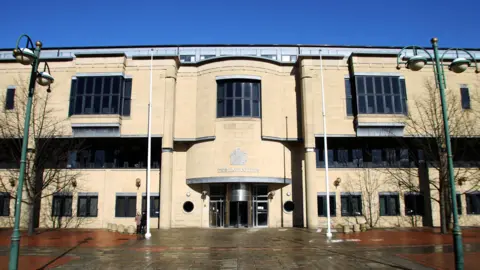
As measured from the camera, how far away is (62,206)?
32406 mm

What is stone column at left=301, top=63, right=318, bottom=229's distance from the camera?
99.2 feet

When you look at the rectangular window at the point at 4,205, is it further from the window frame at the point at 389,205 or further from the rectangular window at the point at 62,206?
the window frame at the point at 389,205

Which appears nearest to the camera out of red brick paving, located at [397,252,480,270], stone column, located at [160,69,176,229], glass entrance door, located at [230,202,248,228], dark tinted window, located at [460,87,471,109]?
red brick paving, located at [397,252,480,270]

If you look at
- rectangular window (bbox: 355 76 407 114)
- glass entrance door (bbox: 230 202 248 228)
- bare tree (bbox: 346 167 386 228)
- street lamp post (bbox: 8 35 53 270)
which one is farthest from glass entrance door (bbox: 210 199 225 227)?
street lamp post (bbox: 8 35 53 270)

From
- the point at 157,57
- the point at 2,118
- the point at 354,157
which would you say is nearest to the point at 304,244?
the point at 354,157

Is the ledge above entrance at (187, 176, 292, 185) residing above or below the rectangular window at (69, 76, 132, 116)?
below

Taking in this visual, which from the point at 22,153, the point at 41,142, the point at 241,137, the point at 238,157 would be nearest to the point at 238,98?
the point at 241,137

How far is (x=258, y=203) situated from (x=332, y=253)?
1516cm

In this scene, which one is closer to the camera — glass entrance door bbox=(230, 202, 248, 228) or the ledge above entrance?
the ledge above entrance

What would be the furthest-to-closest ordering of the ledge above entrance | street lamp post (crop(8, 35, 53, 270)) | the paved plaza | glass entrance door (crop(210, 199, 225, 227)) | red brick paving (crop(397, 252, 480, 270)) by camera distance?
glass entrance door (crop(210, 199, 225, 227)) < the ledge above entrance < the paved plaza < red brick paving (crop(397, 252, 480, 270)) < street lamp post (crop(8, 35, 53, 270))

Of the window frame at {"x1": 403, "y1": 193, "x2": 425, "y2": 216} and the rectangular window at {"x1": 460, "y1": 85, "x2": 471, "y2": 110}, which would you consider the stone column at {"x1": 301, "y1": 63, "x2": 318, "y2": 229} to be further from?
the rectangular window at {"x1": 460, "y1": 85, "x2": 471, "y2": 110}

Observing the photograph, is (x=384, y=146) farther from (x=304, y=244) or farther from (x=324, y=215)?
(x=304, y=244)

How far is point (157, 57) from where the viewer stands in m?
32.6

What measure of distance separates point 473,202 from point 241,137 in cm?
2130
